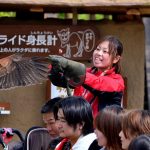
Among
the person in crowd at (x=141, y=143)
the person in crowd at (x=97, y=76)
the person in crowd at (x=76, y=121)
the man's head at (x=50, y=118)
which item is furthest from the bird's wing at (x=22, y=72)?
the person in crowd at (x=141, y=143)

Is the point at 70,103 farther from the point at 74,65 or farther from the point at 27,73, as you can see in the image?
the point at 27,73

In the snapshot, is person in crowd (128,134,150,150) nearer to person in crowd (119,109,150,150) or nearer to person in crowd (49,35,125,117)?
person in crowd (119,109,150,150)

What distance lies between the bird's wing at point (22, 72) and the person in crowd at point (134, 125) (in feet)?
7.43

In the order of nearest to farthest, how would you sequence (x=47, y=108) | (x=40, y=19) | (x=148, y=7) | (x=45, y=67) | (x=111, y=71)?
(x=111, y=71)
(x=47, y=108)
(x=45, y=67)
(x=148, y=7)
(x=40, y=19)

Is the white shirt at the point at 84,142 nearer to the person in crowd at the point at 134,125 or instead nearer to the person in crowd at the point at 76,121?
the person in crowd at the point at 76,121

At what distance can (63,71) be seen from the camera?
16.7ft

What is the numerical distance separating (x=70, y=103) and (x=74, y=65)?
0.91 feet

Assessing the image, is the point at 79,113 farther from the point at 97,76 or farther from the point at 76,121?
the point at 97,76

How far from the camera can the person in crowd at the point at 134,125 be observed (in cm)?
423

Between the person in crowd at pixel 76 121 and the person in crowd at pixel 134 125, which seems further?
the person in crowd at pixel 76 121

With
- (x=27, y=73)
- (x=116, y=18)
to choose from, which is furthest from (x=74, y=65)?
(x=116, y=18)

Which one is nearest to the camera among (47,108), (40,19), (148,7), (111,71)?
(111,71)

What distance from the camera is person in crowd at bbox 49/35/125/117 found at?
507 centimetres

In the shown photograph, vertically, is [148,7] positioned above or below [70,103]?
above
